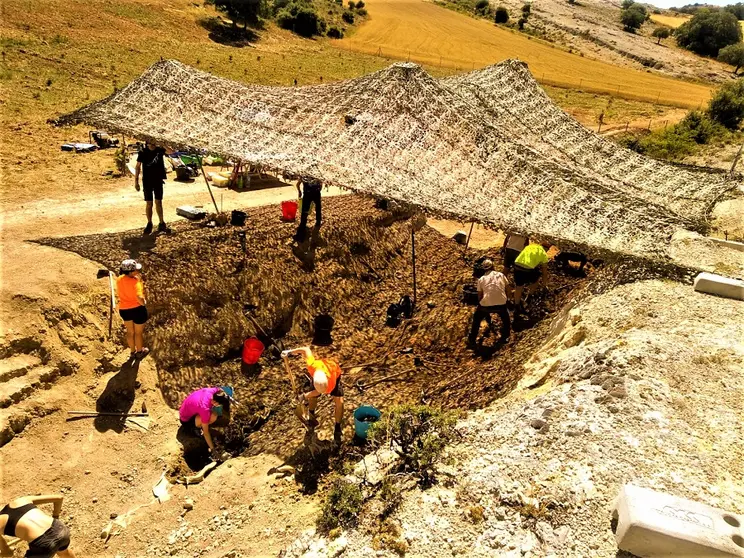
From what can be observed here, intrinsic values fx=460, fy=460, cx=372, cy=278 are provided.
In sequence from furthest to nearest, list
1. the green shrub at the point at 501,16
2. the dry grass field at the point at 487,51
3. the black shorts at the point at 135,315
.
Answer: the green shrub at the point at 501,16 → the dry grass field at the point at 487,51 → the black shorts at the point at 135,315

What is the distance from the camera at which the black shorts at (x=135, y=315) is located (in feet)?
23.7

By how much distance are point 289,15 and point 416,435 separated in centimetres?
4485

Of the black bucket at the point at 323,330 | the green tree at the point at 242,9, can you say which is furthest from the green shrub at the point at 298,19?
the black bucket at the point at 323,330

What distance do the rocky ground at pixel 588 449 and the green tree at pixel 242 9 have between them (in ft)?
134

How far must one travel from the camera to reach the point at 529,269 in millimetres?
7977

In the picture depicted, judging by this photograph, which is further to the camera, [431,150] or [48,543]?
[431,150]

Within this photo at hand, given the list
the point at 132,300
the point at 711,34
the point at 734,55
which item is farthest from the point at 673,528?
the point at 711,34

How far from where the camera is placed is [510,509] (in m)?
4.29

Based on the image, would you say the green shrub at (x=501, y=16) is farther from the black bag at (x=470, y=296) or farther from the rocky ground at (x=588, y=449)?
the rocky ground at (x=588, y=449)

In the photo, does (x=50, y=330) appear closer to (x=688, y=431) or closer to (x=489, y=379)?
(x=489, y=379)

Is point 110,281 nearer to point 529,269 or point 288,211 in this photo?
point 288,211

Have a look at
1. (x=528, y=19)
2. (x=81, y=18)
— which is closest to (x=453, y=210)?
(x=81, y=18)

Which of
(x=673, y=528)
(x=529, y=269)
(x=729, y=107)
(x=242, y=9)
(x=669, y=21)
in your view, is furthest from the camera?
(x=669, y=21)

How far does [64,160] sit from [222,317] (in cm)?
839
